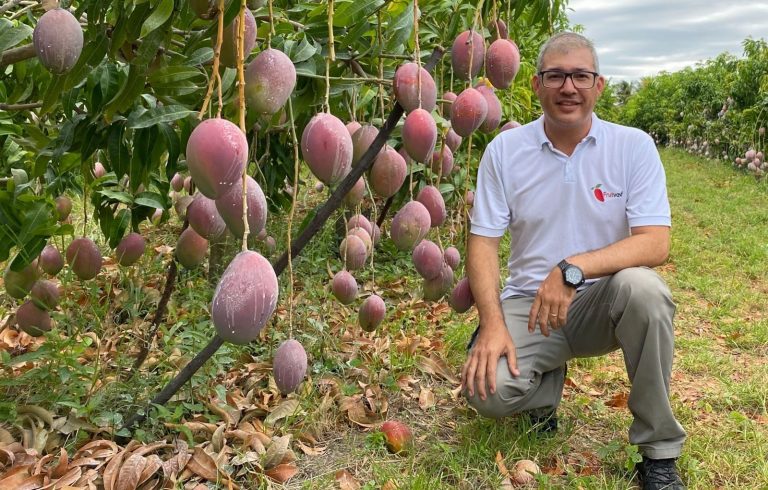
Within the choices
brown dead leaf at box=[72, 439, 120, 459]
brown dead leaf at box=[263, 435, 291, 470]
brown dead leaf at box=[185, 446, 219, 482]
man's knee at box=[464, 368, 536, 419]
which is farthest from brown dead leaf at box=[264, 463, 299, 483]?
man's knee at box=[464, 368, 536, 419]

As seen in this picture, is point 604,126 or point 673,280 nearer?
point 604,126

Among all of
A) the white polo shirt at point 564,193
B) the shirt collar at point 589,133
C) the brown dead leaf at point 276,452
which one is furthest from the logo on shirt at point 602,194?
the brown dead leaf at point 276,452

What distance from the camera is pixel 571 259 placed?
1.68 m

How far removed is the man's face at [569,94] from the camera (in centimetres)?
172

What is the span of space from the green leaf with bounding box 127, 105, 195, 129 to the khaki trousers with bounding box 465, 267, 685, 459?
1063 millimetres

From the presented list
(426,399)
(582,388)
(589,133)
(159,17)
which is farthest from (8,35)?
(582,388)

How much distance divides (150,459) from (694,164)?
1157cm

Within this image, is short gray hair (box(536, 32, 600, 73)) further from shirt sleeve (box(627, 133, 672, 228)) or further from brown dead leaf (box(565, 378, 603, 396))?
brown dead leaf (box(565, 378, 603, 396))

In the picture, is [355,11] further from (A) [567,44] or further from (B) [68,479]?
(B) [68,479]

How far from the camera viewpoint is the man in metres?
1.64

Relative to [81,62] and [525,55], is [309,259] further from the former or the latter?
Answer: [525,55]

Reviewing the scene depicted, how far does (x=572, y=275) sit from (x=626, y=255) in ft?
0.54

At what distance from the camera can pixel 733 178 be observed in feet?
29.4

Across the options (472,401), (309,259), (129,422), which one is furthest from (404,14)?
(309,259)
